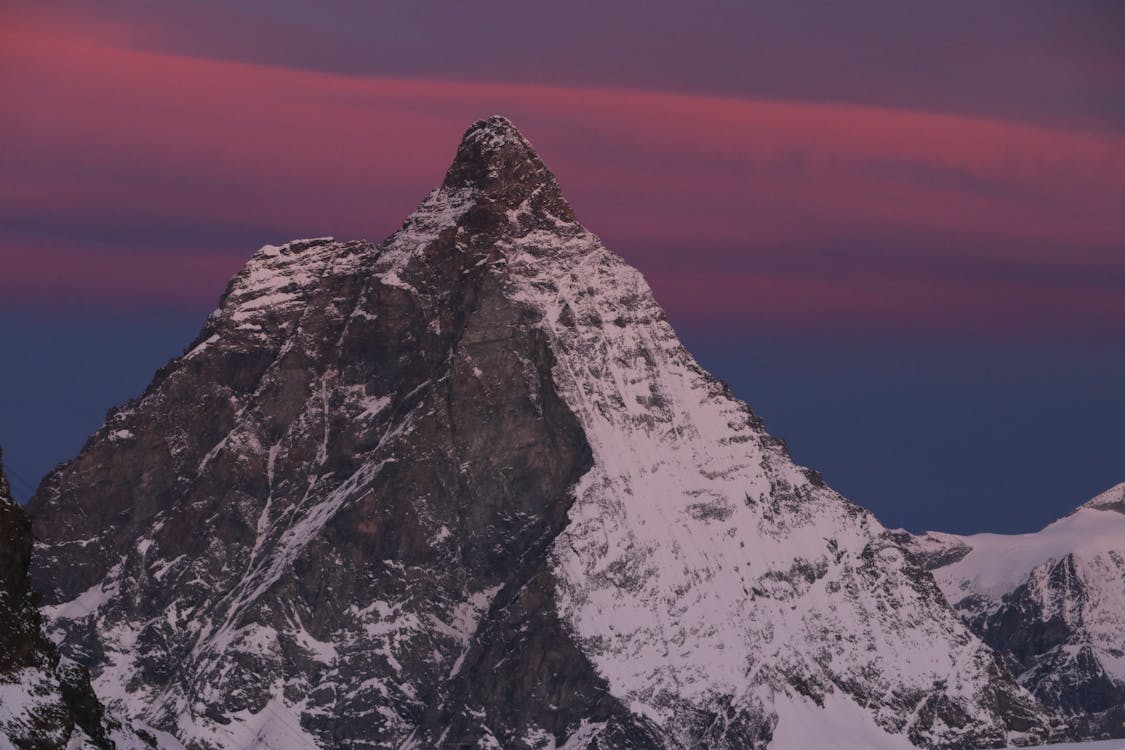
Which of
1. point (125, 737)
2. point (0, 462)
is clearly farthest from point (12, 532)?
point (125, 737)

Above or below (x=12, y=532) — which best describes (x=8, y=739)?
below

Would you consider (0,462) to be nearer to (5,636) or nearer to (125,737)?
(5,636)

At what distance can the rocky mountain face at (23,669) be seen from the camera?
11244 cm

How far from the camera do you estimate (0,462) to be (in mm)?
116188

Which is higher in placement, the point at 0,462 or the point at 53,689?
the point at 0,462

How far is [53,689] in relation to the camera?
115 m

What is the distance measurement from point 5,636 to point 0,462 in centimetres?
677

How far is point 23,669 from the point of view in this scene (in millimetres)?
113875

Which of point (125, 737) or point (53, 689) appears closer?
point (53, 689)

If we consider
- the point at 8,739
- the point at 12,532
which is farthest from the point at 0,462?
the point at 8,739

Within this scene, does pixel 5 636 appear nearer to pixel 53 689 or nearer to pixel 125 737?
pixel 53 689

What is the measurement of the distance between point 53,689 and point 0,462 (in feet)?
28.1

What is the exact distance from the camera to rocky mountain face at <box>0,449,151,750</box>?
11244cm

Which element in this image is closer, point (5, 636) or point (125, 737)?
point (5, 636)
